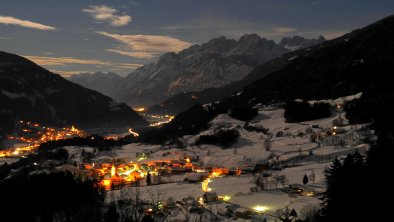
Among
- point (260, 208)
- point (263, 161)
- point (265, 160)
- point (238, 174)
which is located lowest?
point (238, 174)

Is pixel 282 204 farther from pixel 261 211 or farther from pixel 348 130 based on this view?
pixel 348 130

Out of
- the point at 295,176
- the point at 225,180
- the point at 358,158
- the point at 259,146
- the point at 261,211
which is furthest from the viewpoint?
the point at 259,146

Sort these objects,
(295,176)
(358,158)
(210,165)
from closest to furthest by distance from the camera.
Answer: (358,158), (295,176), (210,165)

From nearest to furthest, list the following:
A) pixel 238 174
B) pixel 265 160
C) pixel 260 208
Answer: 1. pixel 260 208
2. pixel 238 174
3. pixel 265 160

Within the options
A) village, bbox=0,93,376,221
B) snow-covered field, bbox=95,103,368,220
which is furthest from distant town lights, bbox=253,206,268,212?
snow-covered field, bbox=95,103,368,220

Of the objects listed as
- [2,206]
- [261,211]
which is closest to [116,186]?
[2,206]

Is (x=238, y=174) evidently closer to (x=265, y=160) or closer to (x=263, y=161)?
(x=263, y=161)

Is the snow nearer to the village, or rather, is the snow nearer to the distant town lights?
the village

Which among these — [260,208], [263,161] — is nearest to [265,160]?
[263,161]

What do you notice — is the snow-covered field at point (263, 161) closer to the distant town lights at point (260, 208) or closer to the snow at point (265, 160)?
the snow at point (265, 160)

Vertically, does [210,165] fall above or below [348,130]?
below

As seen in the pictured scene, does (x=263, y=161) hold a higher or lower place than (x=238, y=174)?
higher
